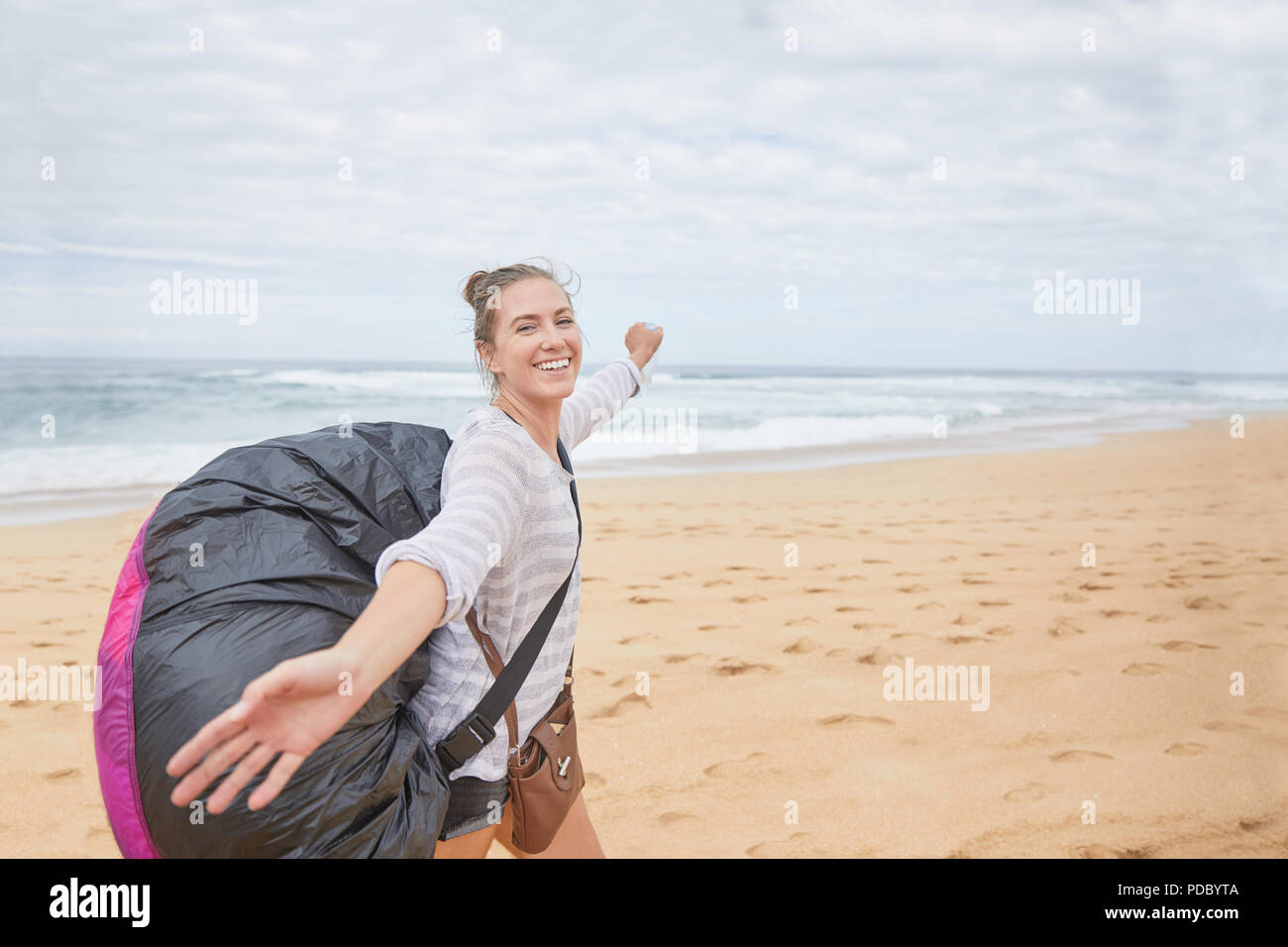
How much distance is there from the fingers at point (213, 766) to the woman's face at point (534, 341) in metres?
0.97

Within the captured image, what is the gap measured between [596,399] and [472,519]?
1.22 m

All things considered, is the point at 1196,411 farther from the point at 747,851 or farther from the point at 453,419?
the point at 747,851

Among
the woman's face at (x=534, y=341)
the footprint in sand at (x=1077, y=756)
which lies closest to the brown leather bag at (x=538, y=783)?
the woman's face at (x=534, y=341)

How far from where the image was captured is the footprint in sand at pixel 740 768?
3.64 metres

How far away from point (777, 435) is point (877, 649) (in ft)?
41.7

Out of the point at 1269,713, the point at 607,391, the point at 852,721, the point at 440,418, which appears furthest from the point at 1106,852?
the point at 440,418

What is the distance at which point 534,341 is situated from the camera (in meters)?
2.05

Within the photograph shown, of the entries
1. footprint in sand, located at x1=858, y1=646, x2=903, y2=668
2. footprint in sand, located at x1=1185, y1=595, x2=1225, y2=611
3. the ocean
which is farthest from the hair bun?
the ocean

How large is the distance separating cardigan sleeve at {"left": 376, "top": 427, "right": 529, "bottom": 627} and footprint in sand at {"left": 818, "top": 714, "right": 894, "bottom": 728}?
262 centimetres

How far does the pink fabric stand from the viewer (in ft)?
5.57

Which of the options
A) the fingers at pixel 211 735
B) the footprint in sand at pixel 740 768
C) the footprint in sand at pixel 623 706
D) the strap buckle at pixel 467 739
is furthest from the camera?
the footprint in sand at pixel 623 706

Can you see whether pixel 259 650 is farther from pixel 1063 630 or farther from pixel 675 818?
pixel 1063 630

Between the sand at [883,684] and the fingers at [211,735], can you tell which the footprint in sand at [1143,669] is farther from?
the fingers at [211,735]

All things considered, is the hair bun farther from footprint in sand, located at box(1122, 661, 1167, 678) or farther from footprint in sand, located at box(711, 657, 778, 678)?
footprint in sand, located at box(1122, 661, 1167, 678)
